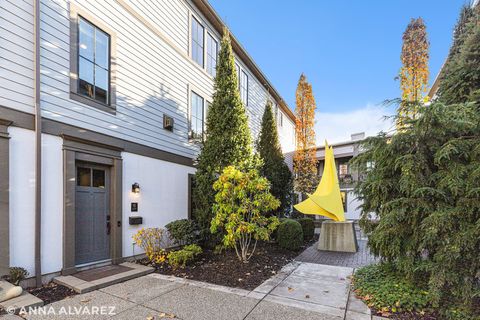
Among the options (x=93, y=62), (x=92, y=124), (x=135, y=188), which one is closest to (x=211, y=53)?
(x=93, y=62)

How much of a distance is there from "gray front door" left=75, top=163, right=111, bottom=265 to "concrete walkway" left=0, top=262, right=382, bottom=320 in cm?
147

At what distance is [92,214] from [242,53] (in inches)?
405

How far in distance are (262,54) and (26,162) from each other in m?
14.8

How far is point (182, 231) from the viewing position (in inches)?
284

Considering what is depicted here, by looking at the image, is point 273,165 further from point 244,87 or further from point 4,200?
point 4,200

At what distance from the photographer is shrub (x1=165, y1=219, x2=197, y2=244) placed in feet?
23.6

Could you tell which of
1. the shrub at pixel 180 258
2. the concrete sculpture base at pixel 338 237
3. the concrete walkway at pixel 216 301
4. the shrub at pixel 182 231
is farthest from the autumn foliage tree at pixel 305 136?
the concrete walkway at pixel 216 301

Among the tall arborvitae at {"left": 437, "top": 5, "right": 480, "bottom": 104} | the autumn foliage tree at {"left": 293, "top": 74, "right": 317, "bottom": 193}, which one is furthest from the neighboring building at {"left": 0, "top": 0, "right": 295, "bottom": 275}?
the autumn foliage tree at {"left": 293, "top": 74, "right": 317, "bottom": 193}

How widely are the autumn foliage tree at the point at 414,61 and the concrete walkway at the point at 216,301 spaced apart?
13374mm

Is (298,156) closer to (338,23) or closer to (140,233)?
(338,23)

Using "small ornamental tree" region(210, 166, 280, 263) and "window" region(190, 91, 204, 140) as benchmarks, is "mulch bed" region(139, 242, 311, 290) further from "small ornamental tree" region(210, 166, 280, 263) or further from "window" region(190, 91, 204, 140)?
"window" region(190, 91, 204, 140)

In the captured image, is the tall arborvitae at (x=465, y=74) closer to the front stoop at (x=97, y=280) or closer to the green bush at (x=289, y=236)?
the green bush at (x=289, y=236)

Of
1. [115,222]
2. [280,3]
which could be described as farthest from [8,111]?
[280,3]

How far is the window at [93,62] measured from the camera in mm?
5965
